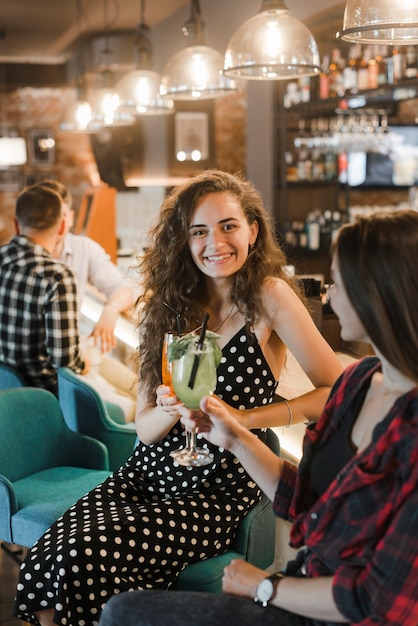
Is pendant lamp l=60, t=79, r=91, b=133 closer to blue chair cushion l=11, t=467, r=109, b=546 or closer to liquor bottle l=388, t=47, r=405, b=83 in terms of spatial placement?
liquor bottle l=388, t=47, r=405, b=83

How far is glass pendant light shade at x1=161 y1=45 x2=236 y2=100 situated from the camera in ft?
11.4

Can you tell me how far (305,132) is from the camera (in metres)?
7.37

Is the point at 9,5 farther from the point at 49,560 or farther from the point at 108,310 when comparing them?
the point at 49,560

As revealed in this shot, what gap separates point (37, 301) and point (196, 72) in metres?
1.16

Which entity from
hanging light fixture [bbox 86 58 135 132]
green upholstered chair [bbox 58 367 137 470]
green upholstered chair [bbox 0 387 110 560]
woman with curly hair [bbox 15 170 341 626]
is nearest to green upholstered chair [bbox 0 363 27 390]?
green upholstered chair [bbox 58 367 137 470]

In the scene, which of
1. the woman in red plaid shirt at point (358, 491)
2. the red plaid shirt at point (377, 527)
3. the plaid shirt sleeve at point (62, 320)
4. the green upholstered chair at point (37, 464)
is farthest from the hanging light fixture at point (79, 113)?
the red plaid shirt at point (377, 527)

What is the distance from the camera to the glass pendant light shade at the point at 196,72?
11.4ft

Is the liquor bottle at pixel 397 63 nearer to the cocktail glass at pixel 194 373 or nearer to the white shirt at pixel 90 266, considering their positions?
the white shirt at pixel 90 266

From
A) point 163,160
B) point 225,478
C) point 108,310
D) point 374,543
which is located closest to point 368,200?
point 163,160

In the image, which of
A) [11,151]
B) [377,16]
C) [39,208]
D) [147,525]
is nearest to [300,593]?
[147,525]

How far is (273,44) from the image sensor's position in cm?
288

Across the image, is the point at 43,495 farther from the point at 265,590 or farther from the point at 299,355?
the point at 265,590

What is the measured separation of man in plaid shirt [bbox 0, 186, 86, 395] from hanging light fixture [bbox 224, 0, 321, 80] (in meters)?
1.22

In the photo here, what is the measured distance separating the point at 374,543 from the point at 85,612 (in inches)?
36.5
